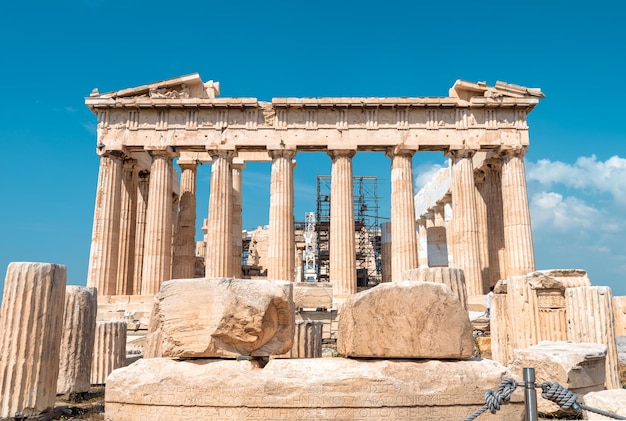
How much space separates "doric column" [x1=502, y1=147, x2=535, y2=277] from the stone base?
18155mm

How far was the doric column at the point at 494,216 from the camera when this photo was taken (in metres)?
24.6

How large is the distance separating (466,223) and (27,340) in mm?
18386

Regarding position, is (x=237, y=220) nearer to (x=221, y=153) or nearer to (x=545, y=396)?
(x=221, y=153)

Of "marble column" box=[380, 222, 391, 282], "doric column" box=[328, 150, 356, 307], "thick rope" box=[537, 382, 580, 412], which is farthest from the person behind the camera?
"marble column" box=[380, 222, 391, 282]

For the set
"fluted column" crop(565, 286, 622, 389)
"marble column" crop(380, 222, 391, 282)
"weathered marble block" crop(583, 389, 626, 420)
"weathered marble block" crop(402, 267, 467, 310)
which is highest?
"marble column" crop(380, 222, 391, 282)

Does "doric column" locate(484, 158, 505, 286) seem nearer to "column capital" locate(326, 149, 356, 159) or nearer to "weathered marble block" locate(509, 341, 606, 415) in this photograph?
"column capital" locate(326, 149, 356, 159)

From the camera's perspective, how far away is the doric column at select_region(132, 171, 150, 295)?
24.0 m

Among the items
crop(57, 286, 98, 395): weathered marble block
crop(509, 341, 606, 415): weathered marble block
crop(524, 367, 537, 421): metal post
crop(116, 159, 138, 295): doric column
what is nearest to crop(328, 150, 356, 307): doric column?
crop(116, 159, 138, 295): doric column

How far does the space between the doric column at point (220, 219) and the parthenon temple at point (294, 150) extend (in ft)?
0.14

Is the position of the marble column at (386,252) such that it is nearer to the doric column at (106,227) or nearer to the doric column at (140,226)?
the doric column at (140,226)

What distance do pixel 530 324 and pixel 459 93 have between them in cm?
1633

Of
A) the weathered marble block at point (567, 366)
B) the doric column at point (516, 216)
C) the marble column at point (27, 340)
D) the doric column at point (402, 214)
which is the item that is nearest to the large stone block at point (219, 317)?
the marble column at point (27, 340)

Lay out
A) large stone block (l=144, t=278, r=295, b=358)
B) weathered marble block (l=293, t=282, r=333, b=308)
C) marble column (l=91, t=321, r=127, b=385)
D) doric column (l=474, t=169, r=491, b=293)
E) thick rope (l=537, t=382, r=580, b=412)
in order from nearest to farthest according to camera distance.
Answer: thick rope (l=537, t=382, r=580, b=412) < large stone block (l=144, t=278, r=295, b=358) < marble column (l=91, t=321, r=127, b=385) < weathered marble block (l=293, t=282, r=333, b=308) < doric column (l=474, t=169, r=491, b=293)

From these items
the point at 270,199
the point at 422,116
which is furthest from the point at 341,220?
the point at 422,116
